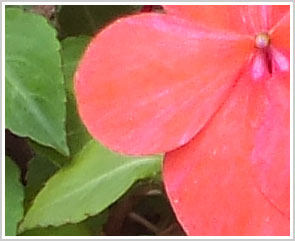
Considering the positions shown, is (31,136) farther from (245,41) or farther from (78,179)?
(245,41)

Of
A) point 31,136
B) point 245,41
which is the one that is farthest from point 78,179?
point 245,41

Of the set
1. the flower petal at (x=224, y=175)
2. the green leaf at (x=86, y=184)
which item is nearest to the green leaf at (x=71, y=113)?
the green leaf at (x=86, y=184)

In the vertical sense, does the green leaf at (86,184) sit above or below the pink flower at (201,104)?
below

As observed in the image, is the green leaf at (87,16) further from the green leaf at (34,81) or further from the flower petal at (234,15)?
the flower petal at (234,15)

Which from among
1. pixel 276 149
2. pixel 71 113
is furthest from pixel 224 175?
pixel 71 113

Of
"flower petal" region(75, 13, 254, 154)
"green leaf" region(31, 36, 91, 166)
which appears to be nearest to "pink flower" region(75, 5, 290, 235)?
"flower petal" region(75, 13, 254, 154)

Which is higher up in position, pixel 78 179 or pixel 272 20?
pixel 272 20

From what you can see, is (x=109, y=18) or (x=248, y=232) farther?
(x=109, y=18)
